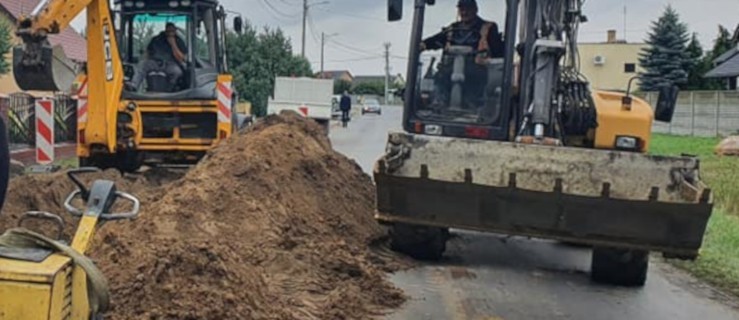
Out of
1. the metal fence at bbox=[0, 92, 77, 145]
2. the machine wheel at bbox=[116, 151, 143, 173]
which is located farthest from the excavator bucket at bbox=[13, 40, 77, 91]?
the metal fence at bbox=[0, 92, 77, 145]

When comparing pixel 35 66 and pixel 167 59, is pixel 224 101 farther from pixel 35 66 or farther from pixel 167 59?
pixel 35 66

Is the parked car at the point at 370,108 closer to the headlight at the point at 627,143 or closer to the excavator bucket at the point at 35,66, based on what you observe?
the excavator bucket at the point at 35,66

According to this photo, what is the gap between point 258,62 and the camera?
163 feet

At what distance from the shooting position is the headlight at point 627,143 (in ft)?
30.9

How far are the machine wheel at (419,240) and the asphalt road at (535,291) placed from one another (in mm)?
146

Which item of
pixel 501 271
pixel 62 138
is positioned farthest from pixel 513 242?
pixel 62 138

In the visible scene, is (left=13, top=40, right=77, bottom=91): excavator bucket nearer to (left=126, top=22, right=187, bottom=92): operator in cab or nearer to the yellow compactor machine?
(left=126, top=22, right=187, bottom=92): operator in cab

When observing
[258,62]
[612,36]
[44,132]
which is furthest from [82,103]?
[612,36]

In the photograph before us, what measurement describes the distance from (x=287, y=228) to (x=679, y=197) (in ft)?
12.4

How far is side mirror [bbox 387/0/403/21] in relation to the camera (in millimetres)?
9453

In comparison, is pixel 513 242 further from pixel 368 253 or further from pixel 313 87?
pixel 313 87

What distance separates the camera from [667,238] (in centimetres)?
790

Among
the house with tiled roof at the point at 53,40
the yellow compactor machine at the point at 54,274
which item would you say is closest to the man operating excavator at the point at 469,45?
the yellow compactor machine at the point at 54,274

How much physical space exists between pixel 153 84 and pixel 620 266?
8.65m
